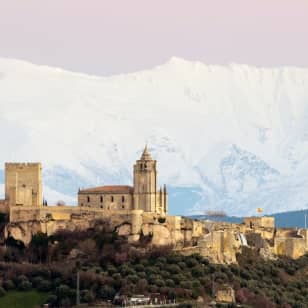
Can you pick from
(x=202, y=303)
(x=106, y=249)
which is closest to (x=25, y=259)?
(x=106, y=249)

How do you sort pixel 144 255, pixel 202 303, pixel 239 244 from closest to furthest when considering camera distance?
pixel 202 303 < pixel 144 255 < pixel 239 244

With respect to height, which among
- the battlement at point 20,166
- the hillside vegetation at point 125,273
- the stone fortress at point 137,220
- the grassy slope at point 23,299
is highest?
the battlement at point 20,166

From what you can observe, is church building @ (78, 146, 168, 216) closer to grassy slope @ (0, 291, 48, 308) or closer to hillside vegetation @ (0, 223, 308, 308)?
hillside vegetation @ (0, 223, 308, 308)

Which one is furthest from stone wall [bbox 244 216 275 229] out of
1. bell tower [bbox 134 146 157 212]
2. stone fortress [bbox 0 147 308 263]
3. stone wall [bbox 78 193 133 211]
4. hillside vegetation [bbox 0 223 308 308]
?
hillside vegetation [bbox 0 223 308 308]

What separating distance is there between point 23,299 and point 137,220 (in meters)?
12.8

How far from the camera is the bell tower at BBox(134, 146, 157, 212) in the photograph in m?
134

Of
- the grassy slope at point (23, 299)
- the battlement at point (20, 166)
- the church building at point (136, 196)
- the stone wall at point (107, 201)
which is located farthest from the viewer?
the stone wall at point (107, 201)

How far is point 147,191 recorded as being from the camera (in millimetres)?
135625

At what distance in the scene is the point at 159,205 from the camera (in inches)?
5349

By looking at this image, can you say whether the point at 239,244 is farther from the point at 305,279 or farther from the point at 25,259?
the point at 25,259

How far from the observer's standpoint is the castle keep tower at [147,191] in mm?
134250

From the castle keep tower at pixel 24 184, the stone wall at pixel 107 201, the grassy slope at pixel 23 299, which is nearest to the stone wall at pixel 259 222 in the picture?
the stone wall at pixel 107 201

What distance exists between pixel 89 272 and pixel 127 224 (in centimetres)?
867

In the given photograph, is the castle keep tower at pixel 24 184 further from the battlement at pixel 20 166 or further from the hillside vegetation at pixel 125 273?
Answer: the hillside vegetation at pixel 125 273
